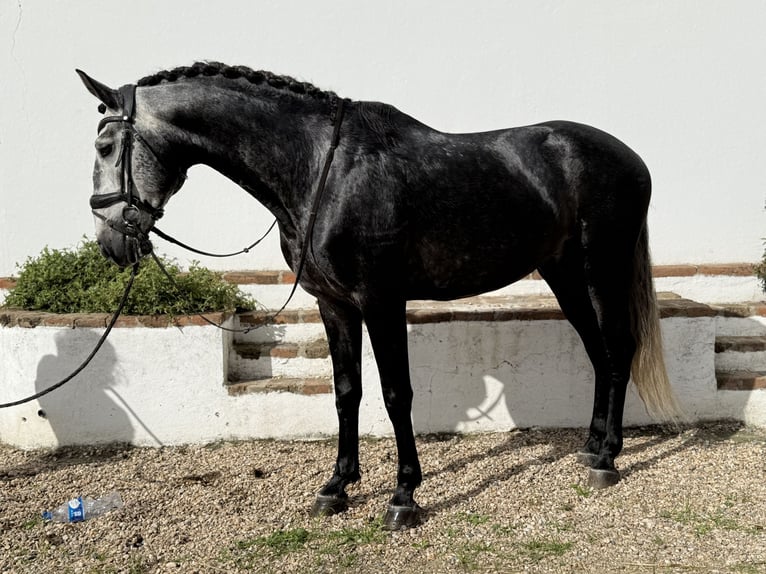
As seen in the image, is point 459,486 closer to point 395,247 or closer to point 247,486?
point 247,486

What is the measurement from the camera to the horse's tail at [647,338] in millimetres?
3932

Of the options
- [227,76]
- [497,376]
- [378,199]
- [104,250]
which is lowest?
[497,376]

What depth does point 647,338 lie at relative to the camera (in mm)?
3973

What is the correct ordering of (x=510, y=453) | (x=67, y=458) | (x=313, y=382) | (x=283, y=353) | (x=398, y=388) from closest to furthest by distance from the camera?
(x=398, y=388) < (x=510, y=453) < (x=67, y=458) < (x=313, y=382) < (x=283, y=353)

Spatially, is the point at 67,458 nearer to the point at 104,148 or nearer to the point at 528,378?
the point at 104,148

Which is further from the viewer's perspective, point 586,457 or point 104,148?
point 586,457

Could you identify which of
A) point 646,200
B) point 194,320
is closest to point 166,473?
point 194,320

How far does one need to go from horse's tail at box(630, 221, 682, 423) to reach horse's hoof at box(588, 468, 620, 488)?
0.61m

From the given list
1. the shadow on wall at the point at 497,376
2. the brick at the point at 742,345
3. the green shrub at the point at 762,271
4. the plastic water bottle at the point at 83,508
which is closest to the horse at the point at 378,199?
the shadow on wall at the point at 497,376

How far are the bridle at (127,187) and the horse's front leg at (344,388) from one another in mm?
954

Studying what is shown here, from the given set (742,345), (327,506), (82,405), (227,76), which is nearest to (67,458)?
(82,405)

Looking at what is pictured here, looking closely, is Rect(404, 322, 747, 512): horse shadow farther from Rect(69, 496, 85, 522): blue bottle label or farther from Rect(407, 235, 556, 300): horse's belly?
Rect(69, 496, 85, 522): blue bottle label

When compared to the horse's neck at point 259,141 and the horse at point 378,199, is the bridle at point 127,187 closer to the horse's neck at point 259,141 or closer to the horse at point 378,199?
the horse at point 378,199

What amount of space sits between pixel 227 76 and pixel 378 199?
2.79ft
